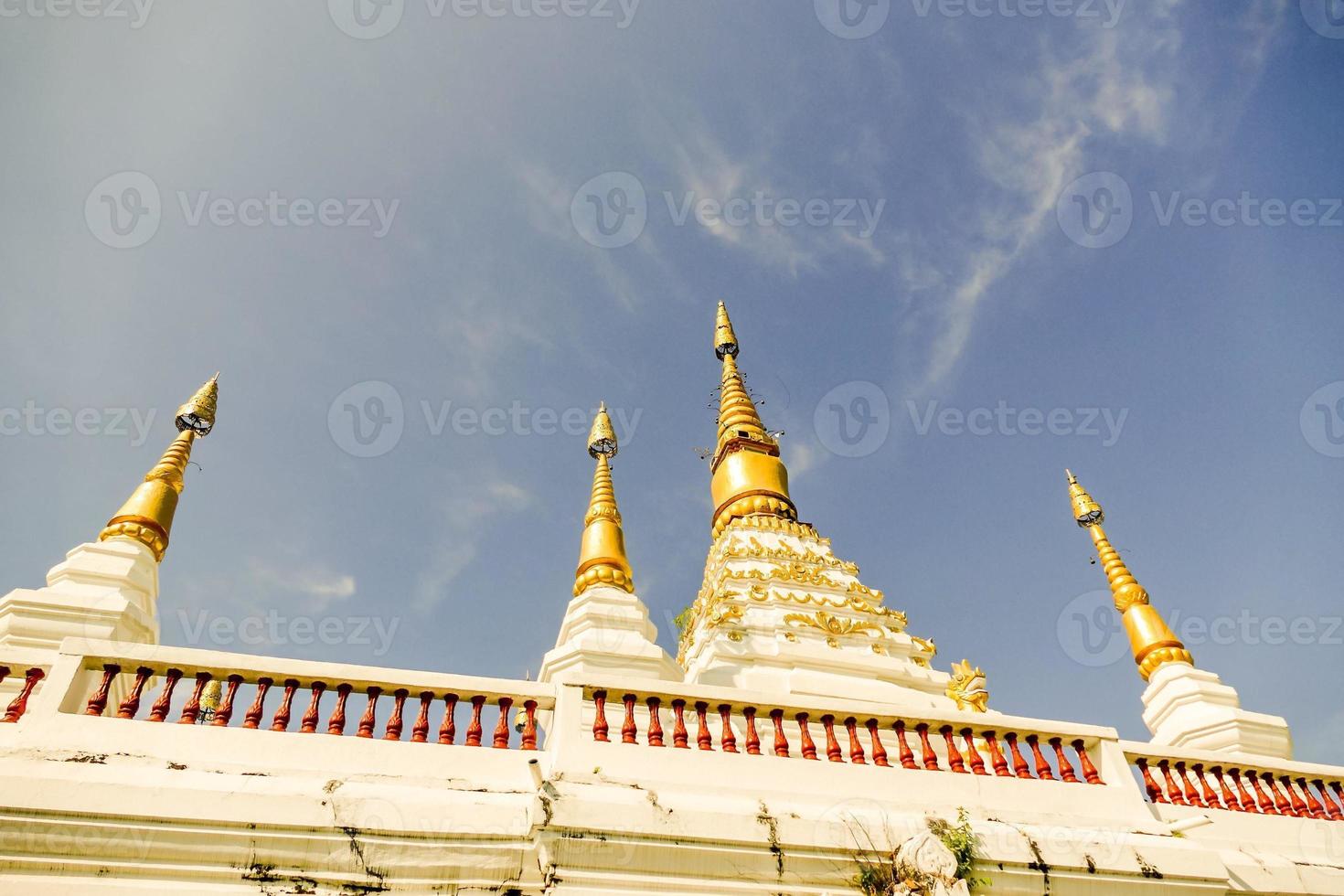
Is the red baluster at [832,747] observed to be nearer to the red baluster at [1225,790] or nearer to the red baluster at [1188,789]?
the red baluster at [1188,789]

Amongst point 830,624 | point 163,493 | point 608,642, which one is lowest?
point 608,642

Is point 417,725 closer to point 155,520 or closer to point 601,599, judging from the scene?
point 601,599

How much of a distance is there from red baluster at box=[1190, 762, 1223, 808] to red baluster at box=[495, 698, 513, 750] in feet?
24.0

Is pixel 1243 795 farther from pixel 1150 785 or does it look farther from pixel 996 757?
pixel 996 757

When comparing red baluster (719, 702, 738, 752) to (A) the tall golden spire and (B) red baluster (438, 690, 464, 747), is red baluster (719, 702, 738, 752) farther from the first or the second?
(A) the tall golden spire

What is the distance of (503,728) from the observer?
688cm

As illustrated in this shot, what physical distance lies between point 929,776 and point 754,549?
30.4 ft

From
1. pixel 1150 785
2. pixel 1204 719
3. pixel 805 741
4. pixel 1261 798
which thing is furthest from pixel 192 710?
pixel 1204 719

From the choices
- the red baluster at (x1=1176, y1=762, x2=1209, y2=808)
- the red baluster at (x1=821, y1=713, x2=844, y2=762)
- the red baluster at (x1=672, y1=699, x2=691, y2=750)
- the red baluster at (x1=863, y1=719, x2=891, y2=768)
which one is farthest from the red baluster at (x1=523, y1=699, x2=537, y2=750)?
the red baluster at (x1=1176, y1=762, x2=1209, y2=808)

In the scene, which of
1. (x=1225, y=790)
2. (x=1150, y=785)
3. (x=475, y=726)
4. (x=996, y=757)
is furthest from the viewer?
(x=1225, y=790)

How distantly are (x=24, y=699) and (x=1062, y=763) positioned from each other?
913 centimetres

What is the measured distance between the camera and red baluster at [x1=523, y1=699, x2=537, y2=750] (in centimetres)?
684

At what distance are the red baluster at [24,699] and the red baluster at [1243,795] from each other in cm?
1151

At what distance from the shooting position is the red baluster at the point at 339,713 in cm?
645
